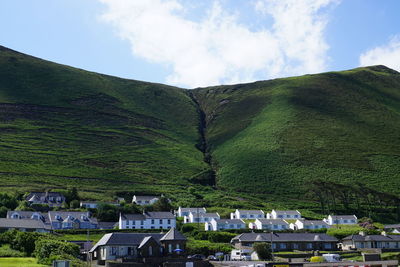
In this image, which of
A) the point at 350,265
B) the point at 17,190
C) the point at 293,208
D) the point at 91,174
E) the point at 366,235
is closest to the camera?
the point at 350,265

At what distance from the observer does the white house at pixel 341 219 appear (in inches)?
4670

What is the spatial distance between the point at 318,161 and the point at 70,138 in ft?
326

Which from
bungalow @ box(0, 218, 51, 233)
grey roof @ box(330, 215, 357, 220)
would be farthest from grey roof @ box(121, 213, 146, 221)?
grey roof @ box(330, 215, 357, 220)

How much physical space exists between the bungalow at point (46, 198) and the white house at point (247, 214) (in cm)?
4606

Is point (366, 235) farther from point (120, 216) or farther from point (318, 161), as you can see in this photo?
point (318, 161)

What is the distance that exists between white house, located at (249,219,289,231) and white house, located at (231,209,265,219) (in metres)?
6.26

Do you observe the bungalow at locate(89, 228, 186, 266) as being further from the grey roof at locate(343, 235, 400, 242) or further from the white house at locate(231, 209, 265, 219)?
the white house at locate(231, 209, 265, 219)

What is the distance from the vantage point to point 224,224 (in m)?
111

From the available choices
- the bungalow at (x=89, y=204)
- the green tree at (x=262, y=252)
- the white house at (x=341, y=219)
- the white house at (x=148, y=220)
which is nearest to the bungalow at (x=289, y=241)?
the green tree at (x=262, y=252)

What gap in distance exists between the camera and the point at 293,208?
5418 inches

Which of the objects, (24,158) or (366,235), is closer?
(366,235)

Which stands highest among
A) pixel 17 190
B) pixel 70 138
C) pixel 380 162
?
pixel 70 138

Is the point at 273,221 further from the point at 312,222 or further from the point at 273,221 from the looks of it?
the point at 312,222

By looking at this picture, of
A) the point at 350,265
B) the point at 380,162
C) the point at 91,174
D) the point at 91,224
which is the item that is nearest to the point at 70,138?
the point at 91,174
